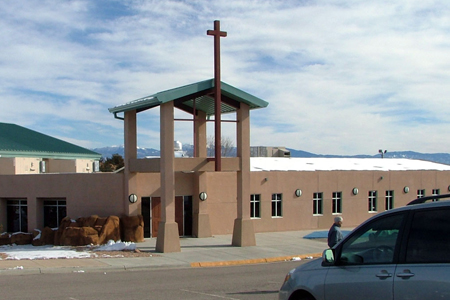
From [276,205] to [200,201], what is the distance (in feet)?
16.3

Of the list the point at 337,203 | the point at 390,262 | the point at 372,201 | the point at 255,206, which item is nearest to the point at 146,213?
the point at 255,206

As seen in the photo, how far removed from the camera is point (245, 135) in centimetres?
2220

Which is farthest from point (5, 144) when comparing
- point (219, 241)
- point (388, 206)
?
point (388, 206)

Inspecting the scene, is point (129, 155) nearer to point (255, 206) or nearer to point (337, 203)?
point (255, 206)

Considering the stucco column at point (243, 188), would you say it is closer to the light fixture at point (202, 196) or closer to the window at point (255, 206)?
the light fixture at point (202, 196)

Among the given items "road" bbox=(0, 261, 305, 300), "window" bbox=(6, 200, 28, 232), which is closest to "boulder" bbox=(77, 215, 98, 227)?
"window" bbox=(6, 200, 28, 232)

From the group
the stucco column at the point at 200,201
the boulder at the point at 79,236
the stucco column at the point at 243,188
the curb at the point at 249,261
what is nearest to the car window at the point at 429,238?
the curb at the point at 249,261

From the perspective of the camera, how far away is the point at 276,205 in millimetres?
28266

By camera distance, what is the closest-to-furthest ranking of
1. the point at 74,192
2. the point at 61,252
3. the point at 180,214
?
1. the point at 61,252
2. the point at 74,192
3. the point at 180,214

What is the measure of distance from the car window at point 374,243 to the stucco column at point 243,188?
15316mm

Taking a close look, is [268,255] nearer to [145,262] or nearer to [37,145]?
[145,262]

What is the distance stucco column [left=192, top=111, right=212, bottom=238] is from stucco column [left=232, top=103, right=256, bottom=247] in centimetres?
332

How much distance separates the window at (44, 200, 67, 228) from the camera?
24.9m

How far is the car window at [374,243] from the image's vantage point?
6059 mm
